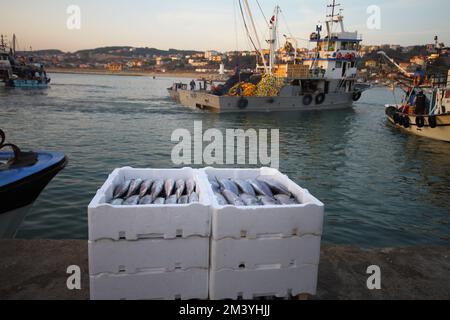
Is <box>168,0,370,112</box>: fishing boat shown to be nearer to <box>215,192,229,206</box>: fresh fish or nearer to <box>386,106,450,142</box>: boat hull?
<box>386,106,450,142</box>: boat hull

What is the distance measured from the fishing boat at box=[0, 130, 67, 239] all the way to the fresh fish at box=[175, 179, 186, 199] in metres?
2.92

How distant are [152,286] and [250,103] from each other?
3312 centimetres

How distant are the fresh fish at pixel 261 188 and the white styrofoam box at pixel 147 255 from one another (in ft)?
3.61

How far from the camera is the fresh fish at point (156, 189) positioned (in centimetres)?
401

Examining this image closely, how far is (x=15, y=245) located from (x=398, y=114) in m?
28.2

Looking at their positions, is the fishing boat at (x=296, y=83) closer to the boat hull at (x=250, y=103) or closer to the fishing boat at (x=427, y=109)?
the boat hull at (x=250, y=103)

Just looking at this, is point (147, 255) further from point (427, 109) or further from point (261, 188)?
point (427, 109)

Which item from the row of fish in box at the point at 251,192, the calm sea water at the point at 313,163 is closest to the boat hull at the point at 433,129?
the calm sea water at the point at 313,163

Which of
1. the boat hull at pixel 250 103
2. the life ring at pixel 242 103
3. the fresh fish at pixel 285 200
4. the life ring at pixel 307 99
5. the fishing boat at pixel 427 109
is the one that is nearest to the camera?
the fresh fish at pixel 285 200

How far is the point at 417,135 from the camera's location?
993 inches

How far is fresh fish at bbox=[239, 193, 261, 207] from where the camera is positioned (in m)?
3.79

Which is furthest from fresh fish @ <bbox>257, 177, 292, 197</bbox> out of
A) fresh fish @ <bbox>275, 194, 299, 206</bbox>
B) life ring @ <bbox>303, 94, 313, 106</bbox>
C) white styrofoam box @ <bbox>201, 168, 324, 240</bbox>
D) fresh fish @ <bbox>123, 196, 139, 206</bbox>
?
life ring @ <bbox>303, 94, 313, 106</bbox>

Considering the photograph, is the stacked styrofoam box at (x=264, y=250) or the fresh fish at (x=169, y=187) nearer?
the stacked styrofoam box at (x=264, y=250)

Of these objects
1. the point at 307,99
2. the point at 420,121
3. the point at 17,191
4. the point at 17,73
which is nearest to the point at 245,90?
the point at 307,99
